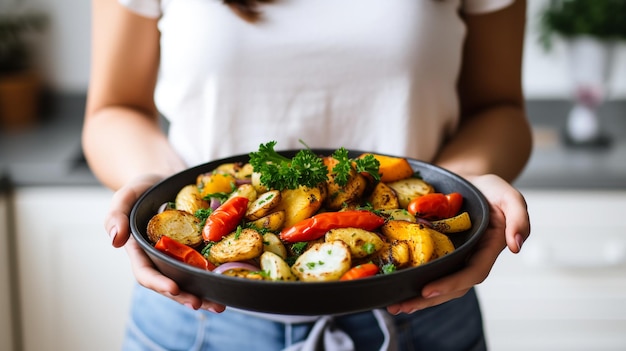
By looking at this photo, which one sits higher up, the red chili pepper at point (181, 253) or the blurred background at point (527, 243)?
the red chili pepper at point (181, 253)

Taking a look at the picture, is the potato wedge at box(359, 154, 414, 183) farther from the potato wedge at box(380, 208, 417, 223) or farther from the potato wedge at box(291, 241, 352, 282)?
the potato wedge at box(291, 241, 352, 282)

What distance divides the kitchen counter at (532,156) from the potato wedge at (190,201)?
1.05 meters

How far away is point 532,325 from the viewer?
2025mm

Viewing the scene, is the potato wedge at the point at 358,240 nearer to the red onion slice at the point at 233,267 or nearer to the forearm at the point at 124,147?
the red onion slice at the point at 233,267

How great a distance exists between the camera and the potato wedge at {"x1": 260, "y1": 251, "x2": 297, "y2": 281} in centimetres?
73

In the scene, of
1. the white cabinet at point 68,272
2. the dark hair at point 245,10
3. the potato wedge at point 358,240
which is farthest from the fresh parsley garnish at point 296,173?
the white cabinet at point 68,272

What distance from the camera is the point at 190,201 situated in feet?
2.94

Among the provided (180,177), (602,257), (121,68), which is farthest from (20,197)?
(602,257)

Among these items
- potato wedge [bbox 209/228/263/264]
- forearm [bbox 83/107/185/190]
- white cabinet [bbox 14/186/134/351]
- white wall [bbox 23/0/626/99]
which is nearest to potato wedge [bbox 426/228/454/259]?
potato wedge [bbox 209/228/263/264]

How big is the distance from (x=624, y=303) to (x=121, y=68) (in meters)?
1.63

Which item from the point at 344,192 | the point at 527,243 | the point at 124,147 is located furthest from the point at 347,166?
the point at 527,243

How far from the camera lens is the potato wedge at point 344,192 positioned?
885 mm

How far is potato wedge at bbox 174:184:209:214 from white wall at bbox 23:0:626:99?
175cm

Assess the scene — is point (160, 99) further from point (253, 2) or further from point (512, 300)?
point (512, 300)
